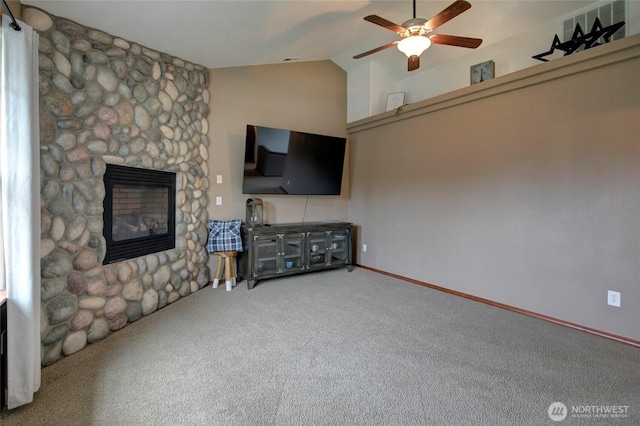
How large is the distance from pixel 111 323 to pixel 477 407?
8.80 feet

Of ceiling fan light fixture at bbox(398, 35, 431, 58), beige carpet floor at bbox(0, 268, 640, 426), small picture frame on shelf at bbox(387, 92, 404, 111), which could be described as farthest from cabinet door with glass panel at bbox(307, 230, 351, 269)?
ceiling fan light fixture at bbox(398, 35, 431, 58)

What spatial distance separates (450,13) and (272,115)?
2.71 metres

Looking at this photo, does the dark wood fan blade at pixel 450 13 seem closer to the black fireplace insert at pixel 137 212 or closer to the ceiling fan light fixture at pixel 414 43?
the ceiling fan light fixture at pixel 414 43

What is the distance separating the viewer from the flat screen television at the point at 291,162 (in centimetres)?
389

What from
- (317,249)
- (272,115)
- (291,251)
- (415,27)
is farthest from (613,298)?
(272,115)

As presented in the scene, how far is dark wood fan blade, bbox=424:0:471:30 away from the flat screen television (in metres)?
2.20

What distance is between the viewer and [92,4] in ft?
6.91

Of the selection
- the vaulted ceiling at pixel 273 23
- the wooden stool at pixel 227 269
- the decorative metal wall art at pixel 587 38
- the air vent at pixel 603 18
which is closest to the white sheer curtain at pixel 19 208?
the vaulted ceiling at pixel 273 23

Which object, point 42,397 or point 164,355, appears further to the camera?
point 164,355

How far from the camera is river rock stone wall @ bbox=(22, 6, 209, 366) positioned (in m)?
2.05

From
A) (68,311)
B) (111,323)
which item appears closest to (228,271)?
(111,323)

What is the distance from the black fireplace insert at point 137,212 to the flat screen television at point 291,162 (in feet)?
3.28

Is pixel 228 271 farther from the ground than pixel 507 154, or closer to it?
closer to it

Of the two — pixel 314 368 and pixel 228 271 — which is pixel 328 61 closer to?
pixel 228 271
